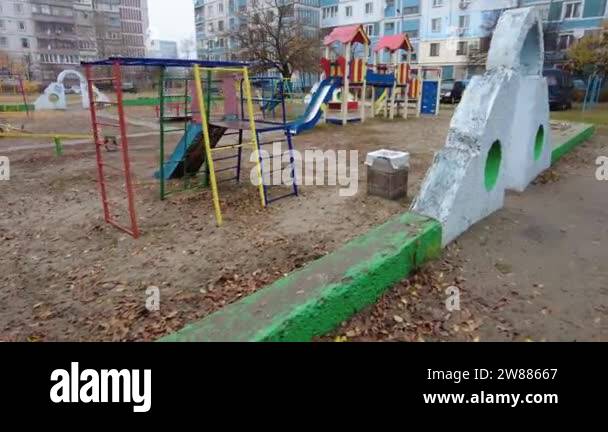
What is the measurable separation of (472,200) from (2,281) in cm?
454

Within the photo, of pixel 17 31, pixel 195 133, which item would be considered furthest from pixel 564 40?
pixel 17 31

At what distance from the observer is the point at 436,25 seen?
3834 centimetres

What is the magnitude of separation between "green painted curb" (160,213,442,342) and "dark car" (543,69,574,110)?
63.5 ft

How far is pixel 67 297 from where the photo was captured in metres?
3.42

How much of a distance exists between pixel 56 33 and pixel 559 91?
211 feet

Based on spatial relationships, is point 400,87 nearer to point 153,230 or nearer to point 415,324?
point 153,230

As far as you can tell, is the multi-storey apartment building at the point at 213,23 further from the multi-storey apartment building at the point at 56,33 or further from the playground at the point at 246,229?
the playground at the point at 246,229

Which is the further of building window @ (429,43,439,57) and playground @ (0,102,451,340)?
building window @ (429,43,439,57)

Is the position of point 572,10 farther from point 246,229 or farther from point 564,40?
point 246,229

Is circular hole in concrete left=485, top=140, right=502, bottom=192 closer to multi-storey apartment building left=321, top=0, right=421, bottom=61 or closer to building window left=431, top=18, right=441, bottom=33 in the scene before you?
building window left=431, top=18, right=441, bottom=33

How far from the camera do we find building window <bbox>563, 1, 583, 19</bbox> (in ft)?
102

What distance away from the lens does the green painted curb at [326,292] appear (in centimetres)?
227

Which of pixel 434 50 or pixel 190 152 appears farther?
pixel 434 50

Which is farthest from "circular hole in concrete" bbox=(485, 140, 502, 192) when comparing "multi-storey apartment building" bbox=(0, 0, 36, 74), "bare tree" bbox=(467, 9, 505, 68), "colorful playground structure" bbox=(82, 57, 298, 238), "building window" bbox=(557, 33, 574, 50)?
"multi-storey apartment building" bbox=(0, 0, 36, 74)
